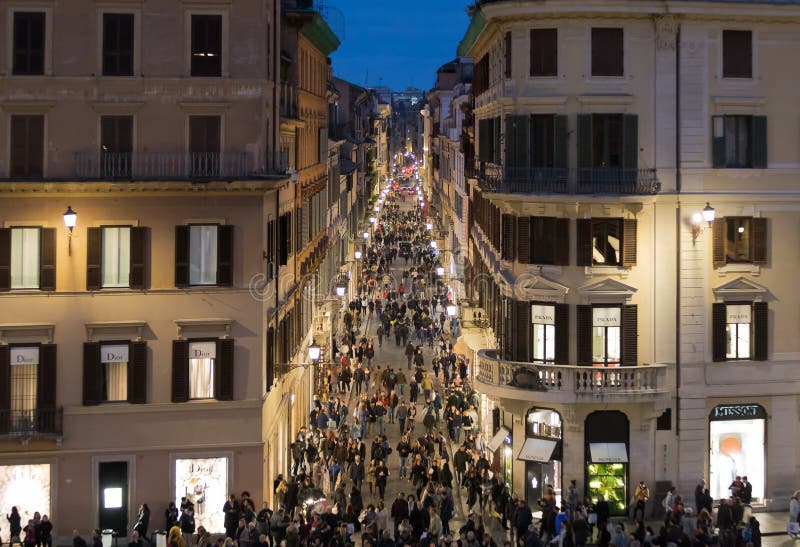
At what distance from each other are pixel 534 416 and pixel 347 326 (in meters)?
31.2

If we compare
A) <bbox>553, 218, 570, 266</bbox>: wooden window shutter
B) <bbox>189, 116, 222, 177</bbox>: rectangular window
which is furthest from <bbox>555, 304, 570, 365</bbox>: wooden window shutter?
<bbox>189, 116, 222, 177</bbox>: rectangular window

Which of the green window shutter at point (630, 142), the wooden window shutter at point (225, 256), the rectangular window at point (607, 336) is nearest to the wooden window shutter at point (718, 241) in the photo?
the green window shutter at point (630, 142)

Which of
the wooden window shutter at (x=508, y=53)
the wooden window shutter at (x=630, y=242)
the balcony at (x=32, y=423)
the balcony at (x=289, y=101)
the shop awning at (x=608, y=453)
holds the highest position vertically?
the wooden window shutter at (x=508, y=53)

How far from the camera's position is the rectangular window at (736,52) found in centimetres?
3712

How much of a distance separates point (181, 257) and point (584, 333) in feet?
41.7

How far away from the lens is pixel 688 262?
37.1 meters

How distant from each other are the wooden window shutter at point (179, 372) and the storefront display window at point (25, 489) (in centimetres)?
417

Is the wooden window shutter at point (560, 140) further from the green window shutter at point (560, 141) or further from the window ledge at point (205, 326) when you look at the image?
the window ledge at point (205, 326)

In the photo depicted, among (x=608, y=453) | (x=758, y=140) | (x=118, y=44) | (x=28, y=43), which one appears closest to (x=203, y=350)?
(x=118, y=44)

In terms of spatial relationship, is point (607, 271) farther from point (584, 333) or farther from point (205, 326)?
point (205, 326)

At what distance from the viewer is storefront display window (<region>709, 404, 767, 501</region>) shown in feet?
124

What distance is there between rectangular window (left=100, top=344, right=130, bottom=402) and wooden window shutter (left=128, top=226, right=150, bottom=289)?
1.86m

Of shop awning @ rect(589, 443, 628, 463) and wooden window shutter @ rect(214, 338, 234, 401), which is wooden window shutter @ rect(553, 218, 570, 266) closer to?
shop awning @ rect(589, 443, 628, 463)

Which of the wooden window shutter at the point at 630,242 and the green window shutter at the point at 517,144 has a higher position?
the green window shutter at the point at 517,144
